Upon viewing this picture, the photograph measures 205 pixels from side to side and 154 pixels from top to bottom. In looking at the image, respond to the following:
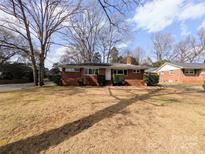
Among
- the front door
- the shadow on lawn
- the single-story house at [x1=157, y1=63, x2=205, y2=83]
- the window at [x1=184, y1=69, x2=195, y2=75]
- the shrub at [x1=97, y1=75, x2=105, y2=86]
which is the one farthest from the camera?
the window at [x1=184, y1=69, x2=195, y2=75]

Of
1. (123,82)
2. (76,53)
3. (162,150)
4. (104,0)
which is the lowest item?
(162,150)

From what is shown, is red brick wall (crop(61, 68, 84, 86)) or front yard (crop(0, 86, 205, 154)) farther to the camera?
red brick wall (crop(61, 68, 84, 86))

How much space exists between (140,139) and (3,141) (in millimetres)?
4150

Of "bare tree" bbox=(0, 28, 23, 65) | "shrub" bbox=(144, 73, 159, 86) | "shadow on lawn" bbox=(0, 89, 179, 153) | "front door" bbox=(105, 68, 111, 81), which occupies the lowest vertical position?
"shadow on lawn" bbox=(0, 89, 179, 153)

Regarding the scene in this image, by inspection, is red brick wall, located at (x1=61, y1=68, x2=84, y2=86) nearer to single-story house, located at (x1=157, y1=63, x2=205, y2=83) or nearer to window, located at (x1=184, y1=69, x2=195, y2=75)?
single-story house, located at (x1=157, y1=63, x2=205, y2=83)

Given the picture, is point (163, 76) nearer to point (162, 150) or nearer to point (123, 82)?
point (123, 82)

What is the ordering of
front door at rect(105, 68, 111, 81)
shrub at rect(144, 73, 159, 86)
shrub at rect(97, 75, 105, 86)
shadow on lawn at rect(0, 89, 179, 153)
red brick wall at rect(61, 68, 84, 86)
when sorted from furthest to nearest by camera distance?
A: 1. front door at rect(105, 68, 111, 81)
2. shrub at rect(144, 73, 159, 86)
3. shrub at rect(97, 75, 105, 86)
4. red brick wall at rect(61, 68, 84, 86)
5. shadow on lawn at rect(0, 89, 179, 153)

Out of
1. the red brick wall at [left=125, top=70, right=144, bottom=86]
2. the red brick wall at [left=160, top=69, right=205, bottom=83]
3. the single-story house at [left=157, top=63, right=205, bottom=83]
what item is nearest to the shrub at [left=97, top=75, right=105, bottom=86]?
the red brick wall at [left=125, top=70, right=144, bottom=86]

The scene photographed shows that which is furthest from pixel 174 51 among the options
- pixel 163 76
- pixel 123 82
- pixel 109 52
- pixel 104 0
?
pixel 104 0

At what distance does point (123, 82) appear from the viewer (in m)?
24.0

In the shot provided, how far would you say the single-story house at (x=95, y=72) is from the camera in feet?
76.5

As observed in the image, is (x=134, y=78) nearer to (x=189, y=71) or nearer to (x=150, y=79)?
(x=150, y=79)

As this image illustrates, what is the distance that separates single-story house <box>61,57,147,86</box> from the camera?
2331cm

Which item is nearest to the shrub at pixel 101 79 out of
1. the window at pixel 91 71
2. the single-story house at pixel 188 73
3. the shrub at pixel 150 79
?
the window at pixel 91 71
